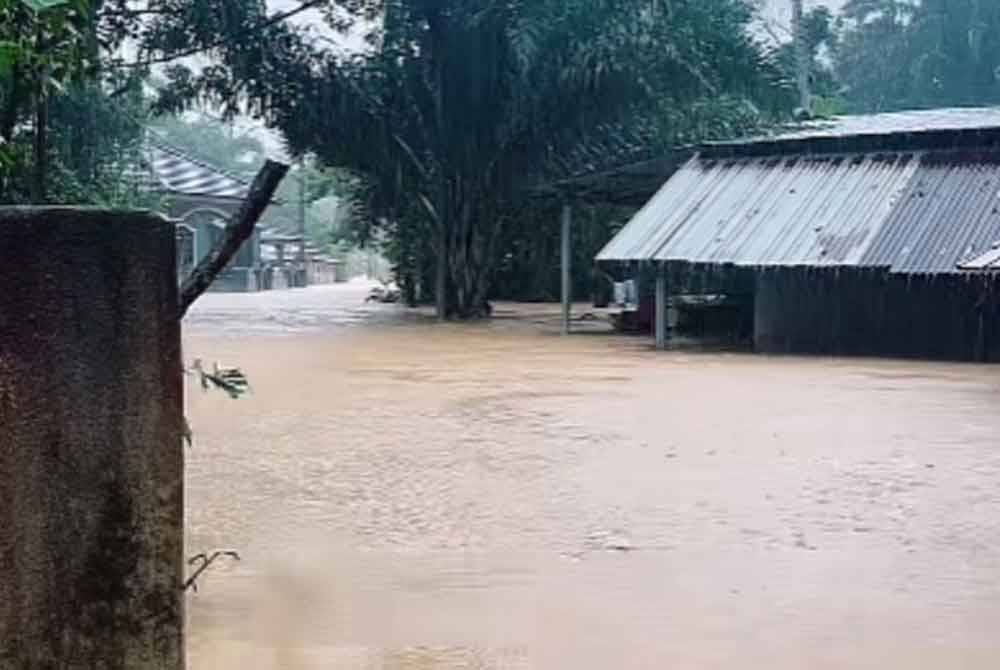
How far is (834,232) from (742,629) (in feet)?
47.9

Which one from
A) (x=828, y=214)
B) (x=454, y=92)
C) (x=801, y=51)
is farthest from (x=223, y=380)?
(x=801, y=51)

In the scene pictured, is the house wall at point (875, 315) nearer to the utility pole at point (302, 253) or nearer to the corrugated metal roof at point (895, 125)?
the corrugated metal roof at point (895, 125)

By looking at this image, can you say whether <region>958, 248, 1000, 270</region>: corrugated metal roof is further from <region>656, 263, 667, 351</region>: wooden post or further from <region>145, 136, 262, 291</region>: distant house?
<region>145, 136, 262, 291</region>: distant house

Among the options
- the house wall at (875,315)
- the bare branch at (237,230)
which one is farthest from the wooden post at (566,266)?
the bare branch at (237,230)

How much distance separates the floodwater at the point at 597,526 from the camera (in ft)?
15.4

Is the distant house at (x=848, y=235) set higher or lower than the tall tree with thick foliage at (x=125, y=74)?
lower

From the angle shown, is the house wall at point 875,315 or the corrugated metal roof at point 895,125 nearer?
the house wall at point 875,315

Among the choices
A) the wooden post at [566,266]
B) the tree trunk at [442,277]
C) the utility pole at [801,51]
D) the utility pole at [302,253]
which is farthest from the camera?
the utility pole at [302,253]

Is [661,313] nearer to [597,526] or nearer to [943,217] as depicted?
[943,217]

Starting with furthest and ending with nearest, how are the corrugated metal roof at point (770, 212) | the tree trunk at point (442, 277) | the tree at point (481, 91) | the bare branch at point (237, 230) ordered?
the tree trunk at point (442, 277)
the tree at point (481, 91)
the corrugated metal roof at point (770, 212)
the bare branch at point (237, 230)

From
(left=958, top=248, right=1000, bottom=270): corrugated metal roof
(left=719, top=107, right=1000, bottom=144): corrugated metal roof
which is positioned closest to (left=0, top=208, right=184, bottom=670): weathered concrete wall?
(left=958, top=248, right=1000, bottom=270): corrugated metal roof

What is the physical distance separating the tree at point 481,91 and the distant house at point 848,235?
4610 mm

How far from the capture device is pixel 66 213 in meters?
2.23

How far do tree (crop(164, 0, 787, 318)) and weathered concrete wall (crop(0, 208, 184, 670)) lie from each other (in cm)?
2348
